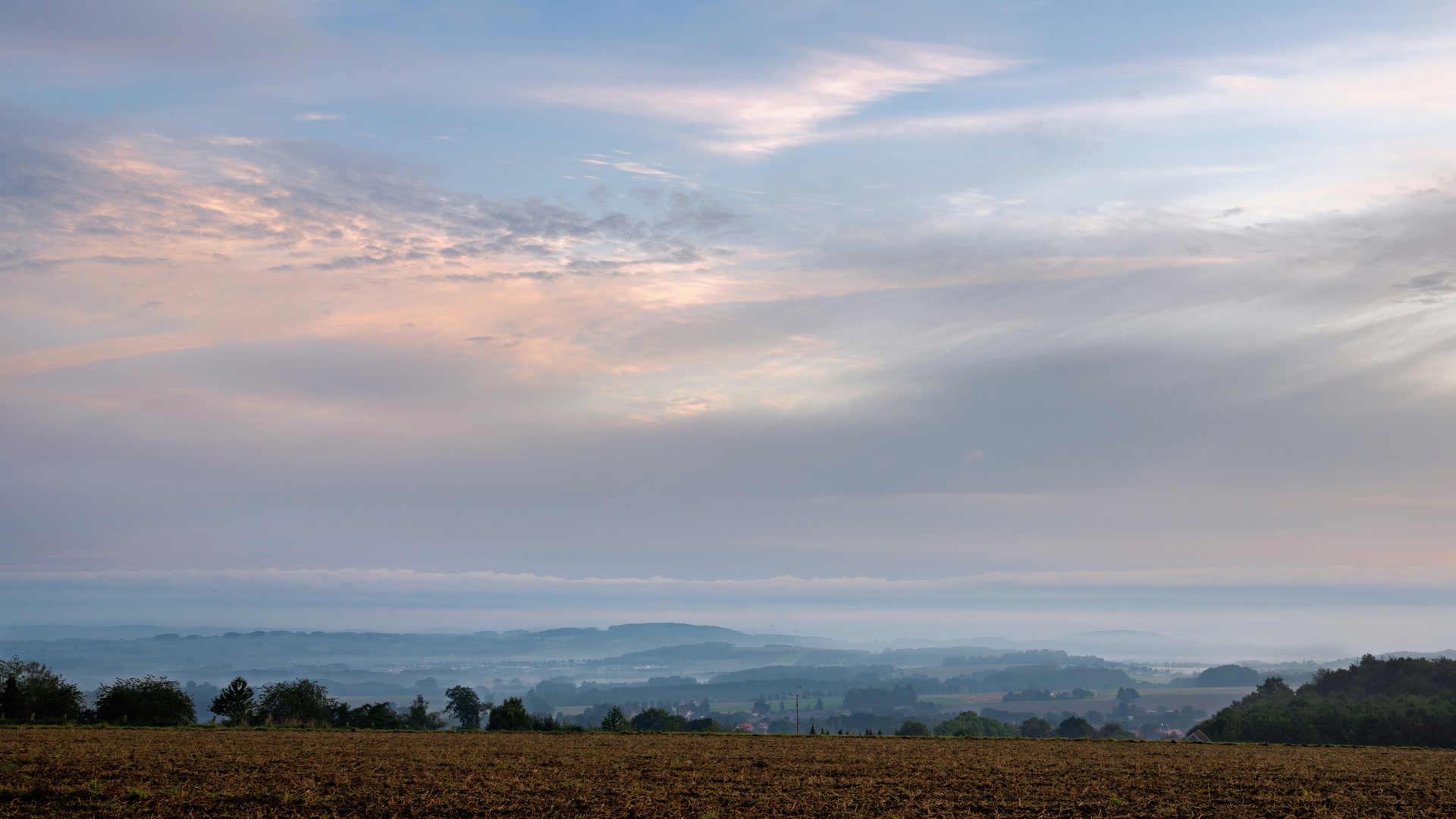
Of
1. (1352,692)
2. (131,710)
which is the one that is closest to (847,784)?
(131,710)

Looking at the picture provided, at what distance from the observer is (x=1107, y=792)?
114 feet

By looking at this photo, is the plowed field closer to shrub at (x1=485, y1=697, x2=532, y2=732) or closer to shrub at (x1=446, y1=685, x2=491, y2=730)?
shrub at (x1=485, y1=697, x2=532, y2=732)

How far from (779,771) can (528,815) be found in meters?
15.6

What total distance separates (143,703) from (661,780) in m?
77.7

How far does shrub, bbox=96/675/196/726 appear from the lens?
8606 centimetres

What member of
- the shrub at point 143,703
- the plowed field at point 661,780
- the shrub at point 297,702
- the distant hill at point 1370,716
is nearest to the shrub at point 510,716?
the shrub at point 297,702

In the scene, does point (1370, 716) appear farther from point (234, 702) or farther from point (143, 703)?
point (143, 703)

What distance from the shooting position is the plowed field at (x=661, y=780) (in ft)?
92.0

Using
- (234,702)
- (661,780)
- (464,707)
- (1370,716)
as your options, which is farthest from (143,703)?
(1370,716)

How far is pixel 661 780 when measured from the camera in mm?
35844

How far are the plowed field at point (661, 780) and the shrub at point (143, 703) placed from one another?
115ft

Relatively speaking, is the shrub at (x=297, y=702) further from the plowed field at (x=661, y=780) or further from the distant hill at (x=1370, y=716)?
the distant hill at (x=1370, y=716)

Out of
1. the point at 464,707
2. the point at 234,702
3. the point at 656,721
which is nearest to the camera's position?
the point at 234,702

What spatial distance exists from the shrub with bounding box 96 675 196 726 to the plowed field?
3509cm
